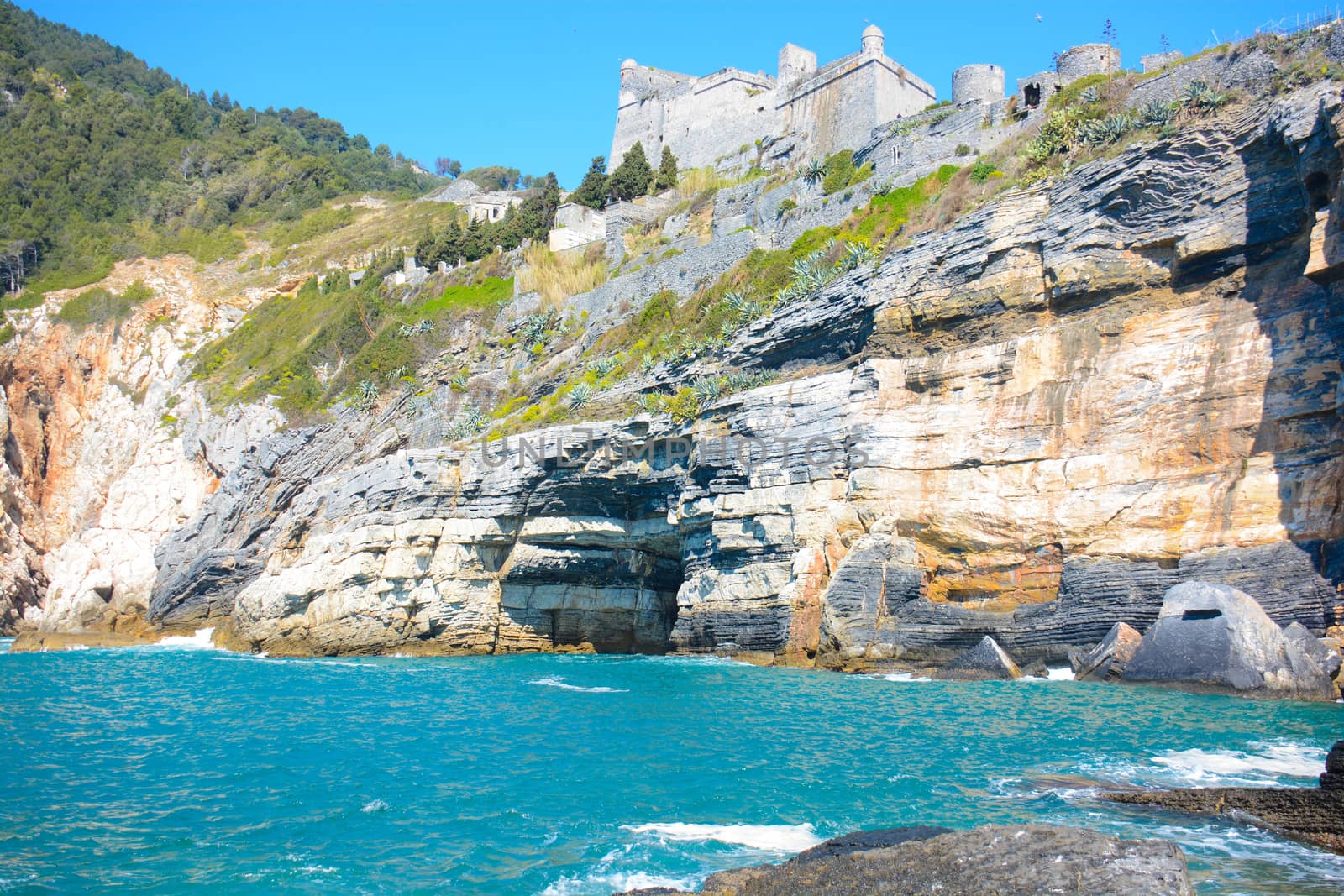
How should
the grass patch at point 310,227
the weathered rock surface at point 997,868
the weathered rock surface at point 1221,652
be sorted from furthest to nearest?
the grass patch at point 310,227, the weathered rock surface at point 1221,652, the weathered rock surface at point 997,868

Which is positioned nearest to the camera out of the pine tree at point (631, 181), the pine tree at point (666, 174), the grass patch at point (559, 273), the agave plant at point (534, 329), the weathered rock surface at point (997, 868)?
the weathered rock surface at point (997, 868)

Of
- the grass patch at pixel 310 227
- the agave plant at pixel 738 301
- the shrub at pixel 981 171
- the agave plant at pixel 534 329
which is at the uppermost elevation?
the grass patch at pixel 310 227

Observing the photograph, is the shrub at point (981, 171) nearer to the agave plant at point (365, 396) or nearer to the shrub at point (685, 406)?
the shrub at point (685, 406)

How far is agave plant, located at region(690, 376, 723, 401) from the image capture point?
28.4 m

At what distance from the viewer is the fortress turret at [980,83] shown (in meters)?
36.6

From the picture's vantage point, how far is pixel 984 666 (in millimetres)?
19938

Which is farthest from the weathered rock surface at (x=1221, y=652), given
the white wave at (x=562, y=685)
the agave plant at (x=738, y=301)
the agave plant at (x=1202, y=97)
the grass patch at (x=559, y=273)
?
the grass patch at (x=559, y=273)

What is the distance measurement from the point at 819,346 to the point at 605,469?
23.5ft

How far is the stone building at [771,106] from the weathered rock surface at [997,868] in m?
39.6

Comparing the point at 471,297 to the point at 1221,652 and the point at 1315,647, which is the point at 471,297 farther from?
the point at 1315,647

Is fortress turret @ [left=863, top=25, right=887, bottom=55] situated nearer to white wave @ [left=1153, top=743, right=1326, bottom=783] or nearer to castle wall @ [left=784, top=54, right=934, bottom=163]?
castle wall @ [left=784, top=54, right=934, bottom=163]

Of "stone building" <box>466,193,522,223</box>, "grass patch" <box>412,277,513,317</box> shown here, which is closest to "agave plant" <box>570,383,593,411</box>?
"grass patch" <box>412,277,513,317</box>

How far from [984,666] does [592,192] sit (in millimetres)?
38459

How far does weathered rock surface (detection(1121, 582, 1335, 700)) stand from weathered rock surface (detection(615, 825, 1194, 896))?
10939 mm
